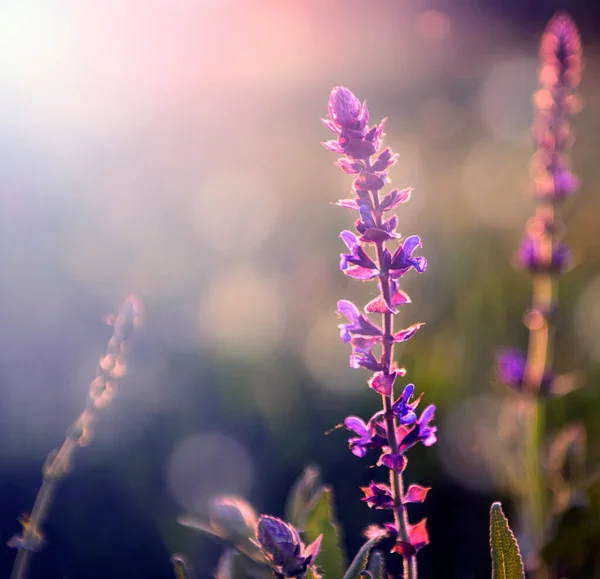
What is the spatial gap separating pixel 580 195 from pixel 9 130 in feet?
14.6

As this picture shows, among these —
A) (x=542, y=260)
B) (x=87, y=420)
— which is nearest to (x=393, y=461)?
(x=87, y=420)

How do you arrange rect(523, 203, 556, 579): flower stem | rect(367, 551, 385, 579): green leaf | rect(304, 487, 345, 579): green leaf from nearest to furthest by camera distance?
rect(367, 551, 385, 579): green leaf < rect(304, 487, 345, 579): green leaf < rect(523, 203, 556, 579): flower stem

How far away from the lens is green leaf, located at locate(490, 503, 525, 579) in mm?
1371

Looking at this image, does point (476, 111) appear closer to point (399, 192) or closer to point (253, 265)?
point (253, 265)

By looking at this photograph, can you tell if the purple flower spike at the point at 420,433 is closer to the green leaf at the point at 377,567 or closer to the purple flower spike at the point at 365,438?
the purple flower spike at the point at 365,438

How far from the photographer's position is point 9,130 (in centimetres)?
539

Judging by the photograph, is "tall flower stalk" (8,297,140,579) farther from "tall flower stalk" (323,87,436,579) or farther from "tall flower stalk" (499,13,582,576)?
"tall flower stalk" (499,13,582,576)

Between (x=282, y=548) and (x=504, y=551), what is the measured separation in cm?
44

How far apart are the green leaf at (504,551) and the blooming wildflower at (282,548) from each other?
14.4 inches

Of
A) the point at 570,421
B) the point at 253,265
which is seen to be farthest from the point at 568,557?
the point at 253,265

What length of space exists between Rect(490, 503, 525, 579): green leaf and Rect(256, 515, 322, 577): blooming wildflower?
14.4 inches

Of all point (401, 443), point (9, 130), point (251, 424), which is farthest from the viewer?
point (9, 130)

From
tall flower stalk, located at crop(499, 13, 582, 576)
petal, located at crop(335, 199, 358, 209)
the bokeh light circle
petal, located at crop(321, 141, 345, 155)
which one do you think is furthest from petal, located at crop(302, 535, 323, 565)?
tall flower stalk, located at crop(499, 13, 582, 576)

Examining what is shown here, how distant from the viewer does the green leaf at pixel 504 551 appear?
137cm
